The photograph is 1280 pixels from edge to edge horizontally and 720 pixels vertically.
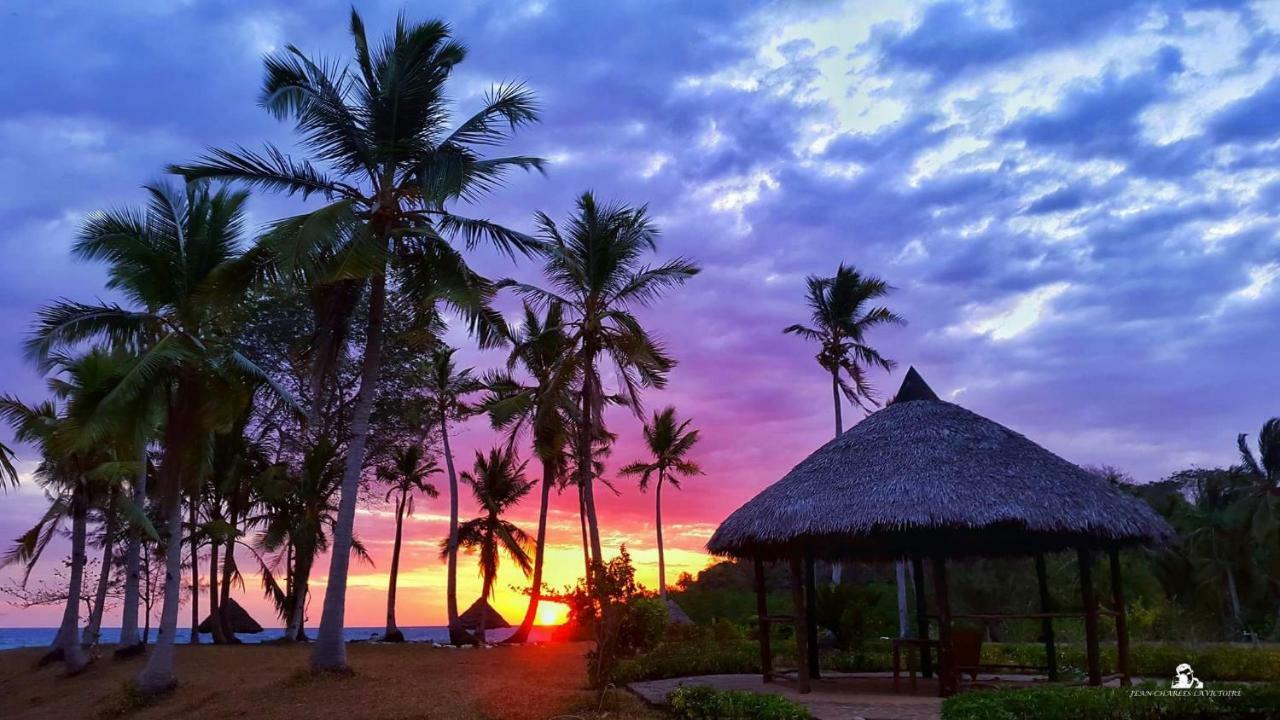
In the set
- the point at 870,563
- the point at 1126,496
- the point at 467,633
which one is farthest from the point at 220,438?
the point at 1126,496

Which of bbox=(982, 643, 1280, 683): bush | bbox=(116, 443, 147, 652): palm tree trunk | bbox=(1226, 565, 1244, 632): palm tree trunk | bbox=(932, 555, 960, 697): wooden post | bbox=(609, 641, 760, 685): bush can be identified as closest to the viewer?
bbox=(932, 555, 960, 697): wooden post

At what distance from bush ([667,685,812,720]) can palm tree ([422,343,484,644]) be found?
55.4 ft

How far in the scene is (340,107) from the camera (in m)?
16.1

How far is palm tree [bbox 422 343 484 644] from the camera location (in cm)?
2733

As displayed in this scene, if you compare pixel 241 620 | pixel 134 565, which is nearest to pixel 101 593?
pixel 134 565

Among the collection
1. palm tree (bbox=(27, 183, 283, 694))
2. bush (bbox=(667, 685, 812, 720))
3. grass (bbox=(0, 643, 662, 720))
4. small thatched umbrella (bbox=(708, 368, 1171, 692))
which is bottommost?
grass (bbox=(0, 643, 662, 720))

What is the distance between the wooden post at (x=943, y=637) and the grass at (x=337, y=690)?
3.79 m

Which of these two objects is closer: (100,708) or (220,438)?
(100,708)

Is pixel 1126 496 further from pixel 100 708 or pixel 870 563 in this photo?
pixel 100 708

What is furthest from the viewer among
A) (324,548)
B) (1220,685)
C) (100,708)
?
(324,548)

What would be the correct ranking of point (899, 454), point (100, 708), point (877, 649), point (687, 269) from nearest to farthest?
point (899, 454), point (100, 708), point (877, 649), point (687, 269)

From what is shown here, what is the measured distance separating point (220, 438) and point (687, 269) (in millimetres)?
13530

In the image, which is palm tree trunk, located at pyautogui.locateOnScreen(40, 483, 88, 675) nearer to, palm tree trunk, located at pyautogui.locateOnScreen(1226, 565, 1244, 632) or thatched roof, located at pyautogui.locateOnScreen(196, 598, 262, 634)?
thatched roof, located at pyautogui.locateOnScreen(196, 598, 262, 634)

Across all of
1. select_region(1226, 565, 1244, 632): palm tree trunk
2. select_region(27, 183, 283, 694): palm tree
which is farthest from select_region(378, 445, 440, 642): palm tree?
select_region(1226, 565, 1244, 632): palm tree trunk
